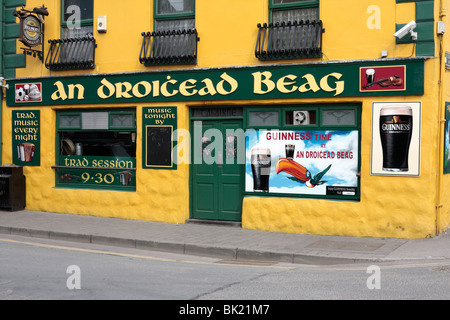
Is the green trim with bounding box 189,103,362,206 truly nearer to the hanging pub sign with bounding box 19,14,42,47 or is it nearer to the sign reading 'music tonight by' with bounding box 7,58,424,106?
the sign reading 'music tonight by' with bounding box 7,58,424,106

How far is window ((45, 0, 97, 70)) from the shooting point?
13.1m

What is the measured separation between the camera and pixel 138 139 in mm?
12617

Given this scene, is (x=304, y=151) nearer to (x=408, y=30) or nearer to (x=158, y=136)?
(x=408, y=30)

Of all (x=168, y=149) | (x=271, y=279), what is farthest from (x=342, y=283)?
(x=168, y=149)

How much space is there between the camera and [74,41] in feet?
43.5

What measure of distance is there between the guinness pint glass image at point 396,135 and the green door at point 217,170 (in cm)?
291

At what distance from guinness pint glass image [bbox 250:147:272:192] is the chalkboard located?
1.94 m

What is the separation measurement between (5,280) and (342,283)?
4.26m

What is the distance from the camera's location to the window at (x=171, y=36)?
39.3ft

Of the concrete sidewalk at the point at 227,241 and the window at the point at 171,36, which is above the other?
the window at the point at 171,36

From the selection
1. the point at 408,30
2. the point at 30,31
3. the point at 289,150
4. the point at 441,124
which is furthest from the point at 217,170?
the point at 30,31

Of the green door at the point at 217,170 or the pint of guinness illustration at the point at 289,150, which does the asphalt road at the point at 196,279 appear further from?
the pint of guinness illustration at the point at 289,150

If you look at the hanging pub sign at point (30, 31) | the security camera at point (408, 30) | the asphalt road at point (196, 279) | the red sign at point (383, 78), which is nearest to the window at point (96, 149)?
the hanging pub sign at point (30, 31)
